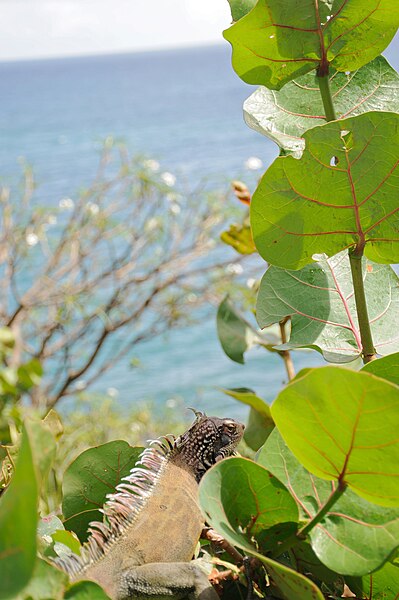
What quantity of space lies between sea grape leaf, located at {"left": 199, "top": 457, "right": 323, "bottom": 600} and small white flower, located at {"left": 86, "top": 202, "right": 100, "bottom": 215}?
4.08m

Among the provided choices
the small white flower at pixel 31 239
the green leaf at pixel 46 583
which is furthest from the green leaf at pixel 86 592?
the small white flower at pixel 31 239

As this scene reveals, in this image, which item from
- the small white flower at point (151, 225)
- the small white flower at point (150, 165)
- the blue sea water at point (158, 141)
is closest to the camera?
the small white flower at point (151, 225)

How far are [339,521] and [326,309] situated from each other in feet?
0.60

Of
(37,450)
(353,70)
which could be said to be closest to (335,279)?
(353,70)

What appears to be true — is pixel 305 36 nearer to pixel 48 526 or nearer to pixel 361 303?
pixel 361 303

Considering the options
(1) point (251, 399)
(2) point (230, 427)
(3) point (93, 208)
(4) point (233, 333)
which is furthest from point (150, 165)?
(1) point (251, 399)

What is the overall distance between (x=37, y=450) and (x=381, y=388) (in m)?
0.13

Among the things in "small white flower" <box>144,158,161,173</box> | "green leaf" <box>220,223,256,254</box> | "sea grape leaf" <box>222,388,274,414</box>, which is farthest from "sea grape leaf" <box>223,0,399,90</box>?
"small white flower" <box>144,158,161,173</box>

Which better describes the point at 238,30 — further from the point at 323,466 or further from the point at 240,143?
the point at 240,143

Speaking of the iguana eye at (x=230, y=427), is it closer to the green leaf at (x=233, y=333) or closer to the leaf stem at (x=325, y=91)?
the green leaf at (x=233, y=333)

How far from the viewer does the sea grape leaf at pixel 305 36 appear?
42 cm

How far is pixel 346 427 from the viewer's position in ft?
1.00

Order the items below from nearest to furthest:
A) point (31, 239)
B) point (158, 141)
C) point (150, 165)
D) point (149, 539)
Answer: point (149, 539)
point (31, 239)
point (150, 165)
point (158, 141)

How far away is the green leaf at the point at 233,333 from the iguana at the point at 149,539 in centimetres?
22
